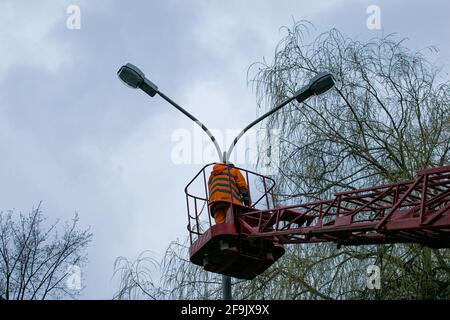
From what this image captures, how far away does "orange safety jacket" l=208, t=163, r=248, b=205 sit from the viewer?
31.6ft

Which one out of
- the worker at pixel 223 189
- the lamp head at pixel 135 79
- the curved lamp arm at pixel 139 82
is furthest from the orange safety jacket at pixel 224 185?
the lamp head at pixel 135 79

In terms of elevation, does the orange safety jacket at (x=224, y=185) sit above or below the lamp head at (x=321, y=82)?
below

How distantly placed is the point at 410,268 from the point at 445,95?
3.51 meters

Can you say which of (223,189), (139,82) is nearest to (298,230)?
(223,189)

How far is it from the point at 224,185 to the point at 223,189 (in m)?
0.06

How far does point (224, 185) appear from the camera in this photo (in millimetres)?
9656

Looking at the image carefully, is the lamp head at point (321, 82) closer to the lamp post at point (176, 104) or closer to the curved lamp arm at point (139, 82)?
the lamp post at point (176, 104)

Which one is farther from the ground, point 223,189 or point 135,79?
point 135,79

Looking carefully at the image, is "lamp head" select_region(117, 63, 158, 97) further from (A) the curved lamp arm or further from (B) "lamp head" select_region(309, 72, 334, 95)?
(B) "lamp head" select_region(309, 72, 334, 95)

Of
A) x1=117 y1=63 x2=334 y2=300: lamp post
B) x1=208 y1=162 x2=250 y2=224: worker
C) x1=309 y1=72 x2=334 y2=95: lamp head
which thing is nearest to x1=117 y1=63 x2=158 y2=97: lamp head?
x1=117 y1=63 x2=334 y2=300: lamp post

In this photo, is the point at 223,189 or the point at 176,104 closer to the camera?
Result: the point at 223,189

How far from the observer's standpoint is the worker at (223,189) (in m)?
9.62

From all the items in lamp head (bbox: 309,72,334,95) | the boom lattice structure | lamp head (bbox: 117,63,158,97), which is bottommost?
the boom lattice structure

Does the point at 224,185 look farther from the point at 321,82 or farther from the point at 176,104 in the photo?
the point at 321,82
